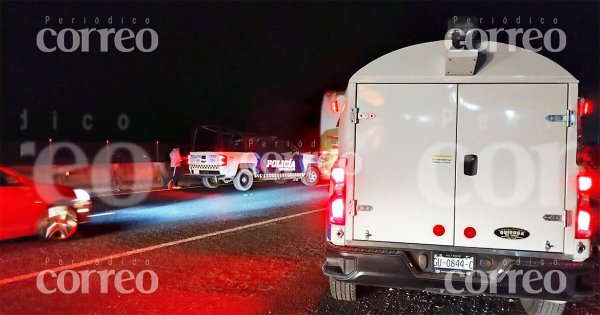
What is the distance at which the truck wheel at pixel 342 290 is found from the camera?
5441 millimetres

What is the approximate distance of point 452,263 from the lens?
464 cm

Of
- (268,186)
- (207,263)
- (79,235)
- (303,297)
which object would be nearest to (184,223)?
(79,235)

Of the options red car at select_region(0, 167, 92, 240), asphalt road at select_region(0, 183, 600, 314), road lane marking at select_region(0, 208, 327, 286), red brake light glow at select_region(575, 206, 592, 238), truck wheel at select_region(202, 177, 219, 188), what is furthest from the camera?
truck wheel at select_region(202, 177, 219, 188)

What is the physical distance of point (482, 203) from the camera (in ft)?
15.2

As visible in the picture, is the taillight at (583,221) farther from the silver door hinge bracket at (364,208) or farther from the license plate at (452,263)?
the silver door hinge bracket at (364,208)

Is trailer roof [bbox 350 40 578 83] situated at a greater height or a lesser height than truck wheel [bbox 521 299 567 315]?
greater

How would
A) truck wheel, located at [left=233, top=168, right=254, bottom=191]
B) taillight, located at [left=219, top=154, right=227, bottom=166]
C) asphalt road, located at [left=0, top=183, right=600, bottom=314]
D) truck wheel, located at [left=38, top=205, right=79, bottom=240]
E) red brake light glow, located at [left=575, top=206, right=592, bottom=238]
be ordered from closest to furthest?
1. red brake light glow, located at [left=575, top=206, right=592, bottom=238]
2. asphalt road, located at [left=0, top=183, right=600, bottom=314]
3. truck wheel, located at [left=38, top=205, right=79, bottom=240]
4. taillight, located at [left=219, top=154, right=227, bottom=166]
5. truck wheel, located at [left=233, top=168, right=254, bottom=191]

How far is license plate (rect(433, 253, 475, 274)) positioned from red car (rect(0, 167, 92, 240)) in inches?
247

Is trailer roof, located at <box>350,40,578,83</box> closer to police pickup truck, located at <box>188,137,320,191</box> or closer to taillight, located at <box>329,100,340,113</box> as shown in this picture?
taillight, located at <box>329,100,340,113</box>

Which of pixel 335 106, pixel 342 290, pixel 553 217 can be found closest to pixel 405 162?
pixel 335 106

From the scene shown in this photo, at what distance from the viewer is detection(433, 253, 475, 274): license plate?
4.62m

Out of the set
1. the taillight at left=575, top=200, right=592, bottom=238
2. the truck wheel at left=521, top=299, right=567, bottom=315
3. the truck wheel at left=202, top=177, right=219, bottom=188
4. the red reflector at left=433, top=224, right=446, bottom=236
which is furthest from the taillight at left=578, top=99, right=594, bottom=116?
the truck wheel at left=202, top=177, right=219, bottom=188

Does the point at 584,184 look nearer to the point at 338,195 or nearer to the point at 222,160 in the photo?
the point at 338,195

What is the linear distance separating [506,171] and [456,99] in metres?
0.78
